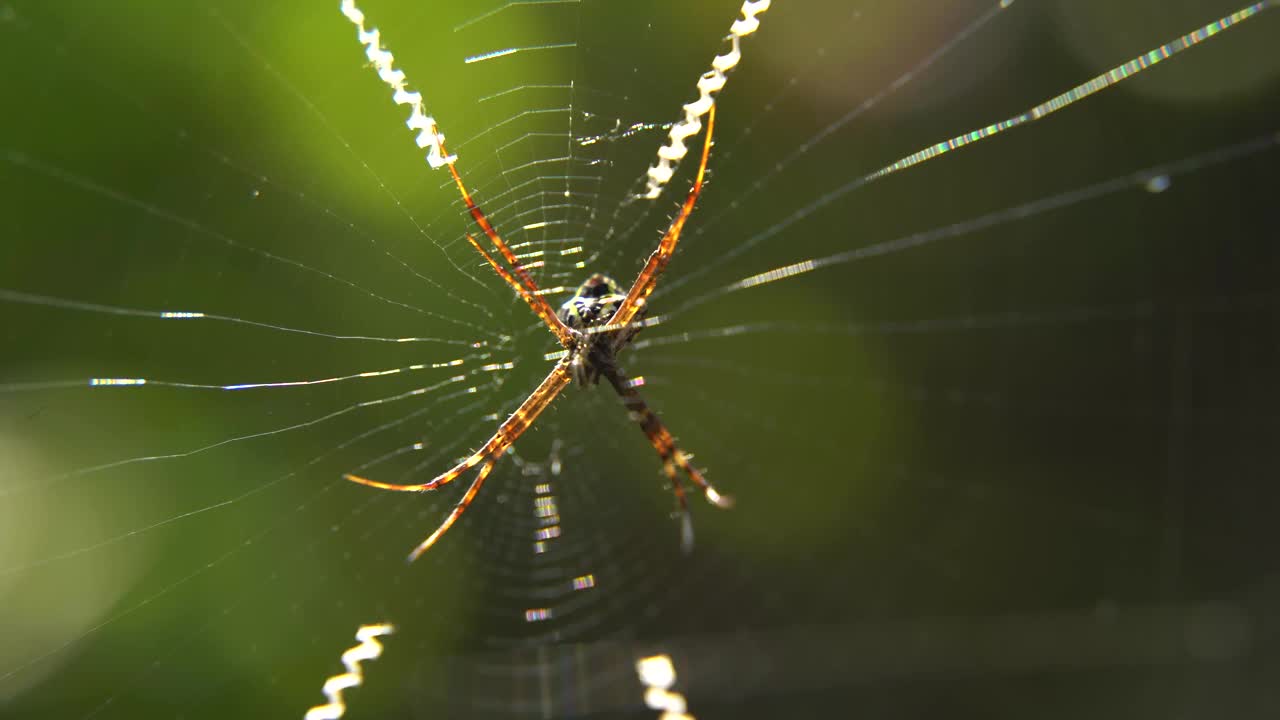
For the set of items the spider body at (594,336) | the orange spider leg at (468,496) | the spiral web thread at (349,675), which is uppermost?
the spider body at (594,336)

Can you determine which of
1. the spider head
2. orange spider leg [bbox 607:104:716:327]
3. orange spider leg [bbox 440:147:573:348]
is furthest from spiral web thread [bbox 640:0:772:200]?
orange spider leg [bbox 440:147:573:348]

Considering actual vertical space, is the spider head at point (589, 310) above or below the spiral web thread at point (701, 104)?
below

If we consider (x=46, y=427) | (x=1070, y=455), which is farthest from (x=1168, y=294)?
(x=46, y=427)

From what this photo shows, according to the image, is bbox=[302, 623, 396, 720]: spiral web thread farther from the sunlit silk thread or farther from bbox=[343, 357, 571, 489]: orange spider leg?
the sunlit silk thread

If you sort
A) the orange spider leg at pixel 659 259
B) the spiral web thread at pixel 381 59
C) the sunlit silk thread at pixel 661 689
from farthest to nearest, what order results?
1. the sunlit silk thread at pixel 661 689
2. the spiral web thread at pixel 381 59
3. the orange spider leg at pixel 659 259

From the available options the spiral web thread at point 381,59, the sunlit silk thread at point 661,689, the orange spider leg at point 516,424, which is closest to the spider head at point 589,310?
the orange spider leg at point 516,424

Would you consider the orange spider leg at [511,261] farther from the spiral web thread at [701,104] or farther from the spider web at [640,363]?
the spider web at [640,363]
